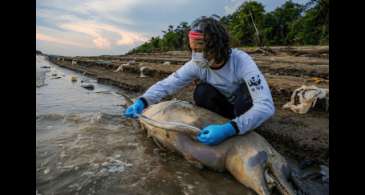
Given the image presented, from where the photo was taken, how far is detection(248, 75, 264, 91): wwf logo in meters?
2.30

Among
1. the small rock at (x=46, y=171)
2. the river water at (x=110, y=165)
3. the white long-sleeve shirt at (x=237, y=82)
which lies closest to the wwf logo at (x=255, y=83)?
the white long-sleeve shirt at (x=237, y=82)

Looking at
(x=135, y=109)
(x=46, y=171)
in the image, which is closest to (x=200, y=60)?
(x=135, y=109)

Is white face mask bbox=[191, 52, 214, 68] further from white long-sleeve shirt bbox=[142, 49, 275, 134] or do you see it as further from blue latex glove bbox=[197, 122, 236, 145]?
blue latex glove bbox=[197, 122, 236, 145]

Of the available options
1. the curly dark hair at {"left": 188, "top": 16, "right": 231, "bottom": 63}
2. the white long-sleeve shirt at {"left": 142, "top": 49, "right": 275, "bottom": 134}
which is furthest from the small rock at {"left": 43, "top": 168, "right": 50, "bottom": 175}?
the curly dark hair at {"left": 188, "top": 16, "right": 231, "bottom": 63}

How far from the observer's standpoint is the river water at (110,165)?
7.14 feet

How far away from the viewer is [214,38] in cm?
239

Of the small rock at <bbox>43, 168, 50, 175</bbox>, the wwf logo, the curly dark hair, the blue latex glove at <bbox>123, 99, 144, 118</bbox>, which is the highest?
the curly dark hair

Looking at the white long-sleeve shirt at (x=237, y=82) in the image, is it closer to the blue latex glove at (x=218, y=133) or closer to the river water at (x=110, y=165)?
the blue latex glove at (x=218, y=133)

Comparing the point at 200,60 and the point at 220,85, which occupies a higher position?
the point at 200,60

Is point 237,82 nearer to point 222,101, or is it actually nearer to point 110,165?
point 222,101

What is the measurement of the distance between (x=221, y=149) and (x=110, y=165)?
3.25 ft
